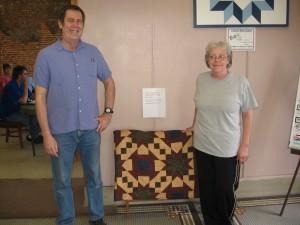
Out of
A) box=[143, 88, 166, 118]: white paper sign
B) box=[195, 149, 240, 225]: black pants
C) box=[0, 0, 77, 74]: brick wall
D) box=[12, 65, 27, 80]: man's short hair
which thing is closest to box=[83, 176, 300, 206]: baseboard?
box=[195, 149, 240, 225]: black pants

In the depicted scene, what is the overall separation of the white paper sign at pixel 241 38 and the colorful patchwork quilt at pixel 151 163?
85 cm

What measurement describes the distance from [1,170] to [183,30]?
2500mm

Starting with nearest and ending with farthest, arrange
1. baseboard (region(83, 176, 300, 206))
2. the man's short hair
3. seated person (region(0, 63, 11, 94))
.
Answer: baseboard (region(83, 176, 300, 206))
the man's short hair
seated person (region(0, 63, 11, 94))

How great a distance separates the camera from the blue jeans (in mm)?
1910

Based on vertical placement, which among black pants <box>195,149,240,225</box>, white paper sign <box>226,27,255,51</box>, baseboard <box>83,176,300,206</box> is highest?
white paper sign <box>226,27,255,51</box>

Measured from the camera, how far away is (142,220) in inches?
94.0

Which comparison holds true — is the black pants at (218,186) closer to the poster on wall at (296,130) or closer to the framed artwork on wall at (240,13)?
the poster on wall at (296,130)

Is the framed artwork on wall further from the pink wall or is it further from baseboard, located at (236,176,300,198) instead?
baseboard, located at (236,176,300,198)

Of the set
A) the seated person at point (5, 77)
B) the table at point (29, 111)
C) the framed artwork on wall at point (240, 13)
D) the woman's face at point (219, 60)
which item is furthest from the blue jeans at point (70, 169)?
the seated person at point (5, 77)

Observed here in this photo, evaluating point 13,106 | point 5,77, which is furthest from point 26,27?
point 13,106

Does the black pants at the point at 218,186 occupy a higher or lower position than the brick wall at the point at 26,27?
lower

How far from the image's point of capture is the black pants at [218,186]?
6.24 ft

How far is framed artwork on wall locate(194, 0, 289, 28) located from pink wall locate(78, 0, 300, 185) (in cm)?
6

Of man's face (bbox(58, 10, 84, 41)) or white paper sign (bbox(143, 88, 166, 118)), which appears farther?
white paper sign (bbox(143, 88, 166, 118))
